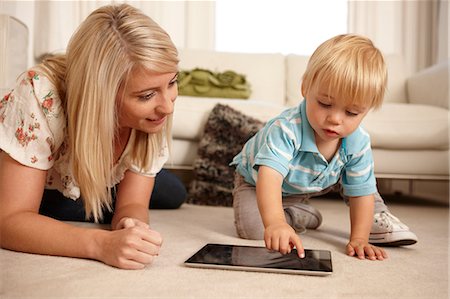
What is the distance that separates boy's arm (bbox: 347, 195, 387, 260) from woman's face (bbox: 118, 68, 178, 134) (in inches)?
19.2

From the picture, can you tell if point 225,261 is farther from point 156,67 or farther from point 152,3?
point 152,3

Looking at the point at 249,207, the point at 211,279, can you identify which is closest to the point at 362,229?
the point at 249,207

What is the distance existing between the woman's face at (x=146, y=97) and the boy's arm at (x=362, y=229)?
487 millimetres

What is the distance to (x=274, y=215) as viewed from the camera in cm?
104

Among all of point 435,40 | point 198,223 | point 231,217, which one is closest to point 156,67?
point 198,223

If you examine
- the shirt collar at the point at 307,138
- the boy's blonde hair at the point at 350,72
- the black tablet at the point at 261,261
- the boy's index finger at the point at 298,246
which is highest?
the boy's blonde hair at the point at 350,72

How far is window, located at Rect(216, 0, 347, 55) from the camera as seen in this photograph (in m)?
3.42

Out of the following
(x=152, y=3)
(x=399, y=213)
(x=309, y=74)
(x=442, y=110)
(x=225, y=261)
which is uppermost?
(x=152, y=3)

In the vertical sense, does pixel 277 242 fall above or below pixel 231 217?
above

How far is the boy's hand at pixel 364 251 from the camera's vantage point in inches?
42.9

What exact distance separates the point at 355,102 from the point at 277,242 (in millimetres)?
337

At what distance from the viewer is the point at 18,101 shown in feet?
3.33

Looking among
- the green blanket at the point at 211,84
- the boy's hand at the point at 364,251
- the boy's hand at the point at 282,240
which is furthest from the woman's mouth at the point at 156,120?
the green blanket at the point at 211,84

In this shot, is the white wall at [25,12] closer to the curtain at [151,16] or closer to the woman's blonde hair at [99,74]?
the curtain at [151,16]
